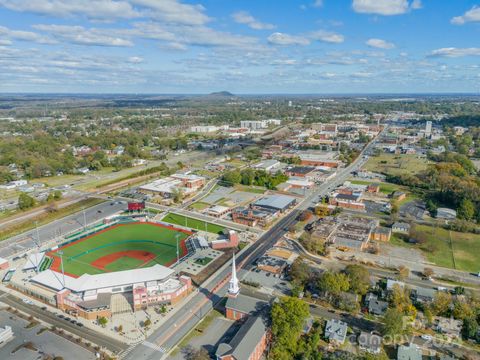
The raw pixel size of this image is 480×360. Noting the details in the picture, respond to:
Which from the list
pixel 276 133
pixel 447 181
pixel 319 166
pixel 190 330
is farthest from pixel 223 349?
pixel 276 133

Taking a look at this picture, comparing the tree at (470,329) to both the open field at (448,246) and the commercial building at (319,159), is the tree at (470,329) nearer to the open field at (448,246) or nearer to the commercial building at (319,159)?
the open field at (448,246)

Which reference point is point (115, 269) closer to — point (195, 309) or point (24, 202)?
point (195, 309)

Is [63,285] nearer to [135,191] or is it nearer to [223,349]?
[223,349]

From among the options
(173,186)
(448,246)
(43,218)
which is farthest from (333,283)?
(43,218)

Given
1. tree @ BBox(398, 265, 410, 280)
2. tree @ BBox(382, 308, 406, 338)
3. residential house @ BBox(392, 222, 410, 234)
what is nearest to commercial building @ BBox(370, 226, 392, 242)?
residential house @ BBox(392, 222, 410, 234)

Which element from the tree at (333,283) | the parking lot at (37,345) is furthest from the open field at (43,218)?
the tree at (333,283)
